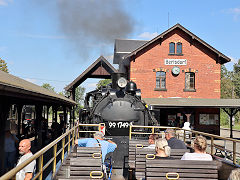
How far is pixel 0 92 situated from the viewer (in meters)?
4.25

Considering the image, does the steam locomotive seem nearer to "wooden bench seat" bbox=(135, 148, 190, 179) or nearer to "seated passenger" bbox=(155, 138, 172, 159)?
"wooden bench seat" bbox=(135, 148, 190, 179)

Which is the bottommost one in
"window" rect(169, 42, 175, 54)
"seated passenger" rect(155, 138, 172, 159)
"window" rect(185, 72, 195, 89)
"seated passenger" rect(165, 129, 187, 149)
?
"seated passenger" rect(165, 129, 187, 149)

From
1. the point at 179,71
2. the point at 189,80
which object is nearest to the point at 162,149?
the point at 179,71

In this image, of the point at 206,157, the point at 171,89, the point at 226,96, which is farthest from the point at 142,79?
the point at 226,96

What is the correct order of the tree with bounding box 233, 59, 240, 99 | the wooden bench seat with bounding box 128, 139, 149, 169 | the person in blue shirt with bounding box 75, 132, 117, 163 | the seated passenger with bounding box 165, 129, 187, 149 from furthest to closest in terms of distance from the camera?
the tree with bounding box 233, 59, 240, 99 → the wooden bench seat with bounding box 128, 139, 149, 169 → the seated passenger with bounding box 165, 129, 187, 149 → the person in blue shirt with bounding box 75, 132, 117, 163

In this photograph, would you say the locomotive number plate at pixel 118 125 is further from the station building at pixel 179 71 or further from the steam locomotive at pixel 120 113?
the station building at pixel 179 71

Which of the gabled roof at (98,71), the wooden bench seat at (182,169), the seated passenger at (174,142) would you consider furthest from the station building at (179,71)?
the wooden bench seat at (182,169)

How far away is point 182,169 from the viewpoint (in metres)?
3.82

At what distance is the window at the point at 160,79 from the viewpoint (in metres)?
22.1

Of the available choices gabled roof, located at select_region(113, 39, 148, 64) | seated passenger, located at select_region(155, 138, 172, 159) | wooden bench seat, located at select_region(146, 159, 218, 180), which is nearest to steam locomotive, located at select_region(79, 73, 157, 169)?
seated passenger, located at select_region(155, 138, 172, 159)

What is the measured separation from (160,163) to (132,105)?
494cm

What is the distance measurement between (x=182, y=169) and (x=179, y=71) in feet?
62.0

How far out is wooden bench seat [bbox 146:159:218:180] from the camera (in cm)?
376

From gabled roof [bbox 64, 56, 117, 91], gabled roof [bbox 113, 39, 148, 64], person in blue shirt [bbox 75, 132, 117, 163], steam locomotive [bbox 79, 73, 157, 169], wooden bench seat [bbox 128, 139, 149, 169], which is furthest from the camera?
gabled roof [bbox 113, 39, 148, 64]
